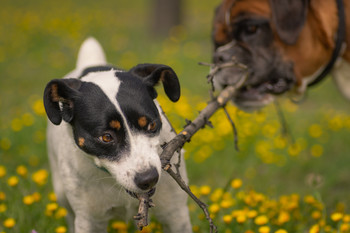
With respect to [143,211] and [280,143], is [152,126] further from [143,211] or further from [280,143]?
[280,143]

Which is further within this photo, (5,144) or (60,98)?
(5,144)

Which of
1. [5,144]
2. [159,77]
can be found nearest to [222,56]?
[159,77]

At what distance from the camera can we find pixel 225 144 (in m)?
4.26

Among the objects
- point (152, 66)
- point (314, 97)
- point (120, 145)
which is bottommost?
point (314, 97)

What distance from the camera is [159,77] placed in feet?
7.23

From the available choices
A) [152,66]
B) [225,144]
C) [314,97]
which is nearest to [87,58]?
[152,66]

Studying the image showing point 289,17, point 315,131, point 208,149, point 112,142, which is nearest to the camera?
point 112,142

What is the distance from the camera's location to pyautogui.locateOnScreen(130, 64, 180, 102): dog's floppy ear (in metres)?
2.16

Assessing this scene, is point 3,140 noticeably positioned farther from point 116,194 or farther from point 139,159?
point 139,159

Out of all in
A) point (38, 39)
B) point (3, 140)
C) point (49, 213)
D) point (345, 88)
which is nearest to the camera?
point (49, 213)

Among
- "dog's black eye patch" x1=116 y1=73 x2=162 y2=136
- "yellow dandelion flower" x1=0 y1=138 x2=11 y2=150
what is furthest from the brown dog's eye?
"yellow dandelion flower" x1=0 y1=138 x2=11 y2=150

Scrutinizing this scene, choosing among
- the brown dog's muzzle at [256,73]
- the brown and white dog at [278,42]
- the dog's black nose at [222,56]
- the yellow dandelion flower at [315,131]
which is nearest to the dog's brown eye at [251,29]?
the brown and white dog at [278,42]

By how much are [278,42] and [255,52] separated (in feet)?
0.60

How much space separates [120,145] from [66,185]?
1.80 ft
